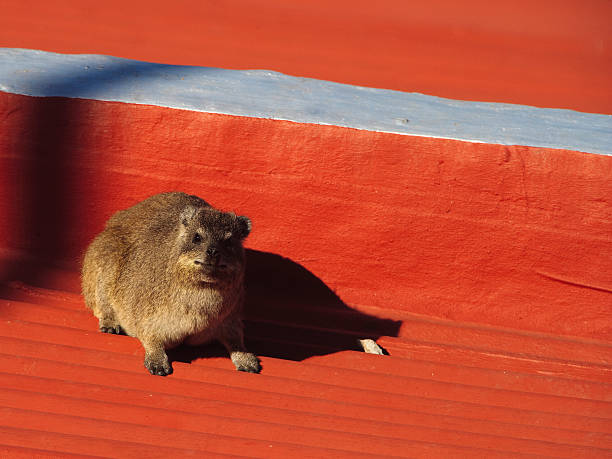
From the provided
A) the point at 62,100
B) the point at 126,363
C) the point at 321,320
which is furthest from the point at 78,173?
the point at 321,320

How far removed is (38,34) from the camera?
691 cm

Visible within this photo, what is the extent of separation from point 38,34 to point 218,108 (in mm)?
3366

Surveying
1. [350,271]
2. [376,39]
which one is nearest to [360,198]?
[350,271]

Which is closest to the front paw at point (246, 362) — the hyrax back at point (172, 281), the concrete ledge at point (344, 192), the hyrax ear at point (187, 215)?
the hyrax back at point (172, 281)

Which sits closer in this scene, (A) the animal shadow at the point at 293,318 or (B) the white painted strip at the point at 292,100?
(A) the animal shadow at the point at 293,318

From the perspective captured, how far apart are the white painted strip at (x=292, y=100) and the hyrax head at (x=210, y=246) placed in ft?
2.58

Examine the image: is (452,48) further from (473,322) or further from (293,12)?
(473,322)

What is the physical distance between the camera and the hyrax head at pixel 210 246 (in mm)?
3885

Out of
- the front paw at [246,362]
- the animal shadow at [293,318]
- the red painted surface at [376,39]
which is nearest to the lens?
the front paw at [246,362]

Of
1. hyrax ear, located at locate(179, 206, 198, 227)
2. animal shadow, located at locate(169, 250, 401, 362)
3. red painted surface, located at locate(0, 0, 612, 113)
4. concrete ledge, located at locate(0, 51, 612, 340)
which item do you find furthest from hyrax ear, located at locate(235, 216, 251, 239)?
red painted surface, located at locate(0, 0, 612, 113)

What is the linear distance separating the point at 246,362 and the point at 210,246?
0.68 meters

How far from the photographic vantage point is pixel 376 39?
308 inches

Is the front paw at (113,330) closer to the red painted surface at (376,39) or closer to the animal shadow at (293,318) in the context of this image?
the animal shadow at (293,318)

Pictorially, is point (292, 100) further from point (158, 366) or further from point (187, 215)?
point (158, 366)
